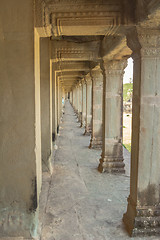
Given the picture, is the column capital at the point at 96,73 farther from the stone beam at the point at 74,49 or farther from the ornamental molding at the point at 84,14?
the ornamental molding at the point at 84,14

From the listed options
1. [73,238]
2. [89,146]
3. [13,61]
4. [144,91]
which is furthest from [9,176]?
[89,146]

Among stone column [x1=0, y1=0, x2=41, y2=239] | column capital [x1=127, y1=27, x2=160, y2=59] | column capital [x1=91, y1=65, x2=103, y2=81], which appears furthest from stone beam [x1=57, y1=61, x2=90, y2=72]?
stone column [x1=0, y1=0, x2=41, y2=239]

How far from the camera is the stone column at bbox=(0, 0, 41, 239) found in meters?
3.26

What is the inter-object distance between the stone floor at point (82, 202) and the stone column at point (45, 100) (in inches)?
22.6

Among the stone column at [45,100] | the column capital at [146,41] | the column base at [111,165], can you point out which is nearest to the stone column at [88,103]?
the stone column at [45,100]

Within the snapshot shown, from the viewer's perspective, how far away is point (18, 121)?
340 cm

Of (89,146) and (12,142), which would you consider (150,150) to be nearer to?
(12,142)

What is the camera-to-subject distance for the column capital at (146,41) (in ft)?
11.3

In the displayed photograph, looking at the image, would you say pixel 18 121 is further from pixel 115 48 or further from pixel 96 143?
pixel 96 143

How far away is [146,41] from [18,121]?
2.25 metres

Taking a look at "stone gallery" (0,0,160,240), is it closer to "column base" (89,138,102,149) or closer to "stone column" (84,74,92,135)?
"column base" (89,138,102,149)

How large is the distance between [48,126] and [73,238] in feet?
11.1

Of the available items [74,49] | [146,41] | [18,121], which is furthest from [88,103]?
[18,121]

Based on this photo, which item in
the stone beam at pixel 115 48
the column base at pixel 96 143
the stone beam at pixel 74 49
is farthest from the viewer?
the column base at pixel 96 143
